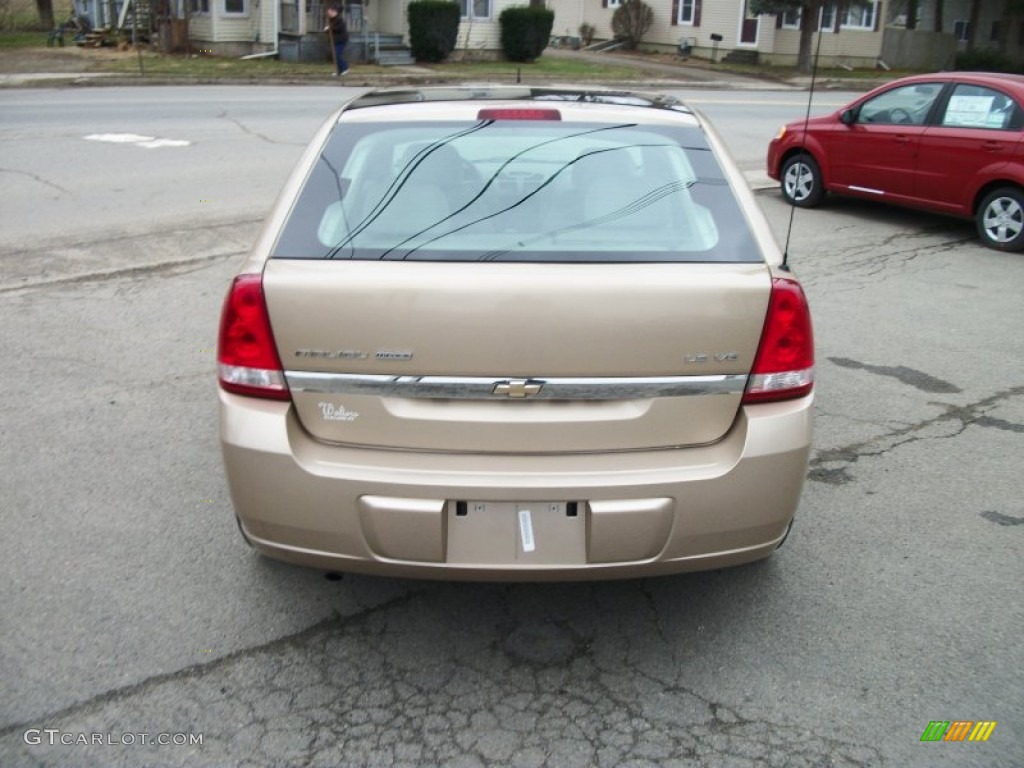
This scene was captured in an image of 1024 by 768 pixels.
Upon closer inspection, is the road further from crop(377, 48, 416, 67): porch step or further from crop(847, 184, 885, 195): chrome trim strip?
crop(377, 48, 416, 67): porch step

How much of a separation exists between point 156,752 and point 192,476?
1905mm

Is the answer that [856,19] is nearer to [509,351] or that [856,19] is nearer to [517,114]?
[517,114]

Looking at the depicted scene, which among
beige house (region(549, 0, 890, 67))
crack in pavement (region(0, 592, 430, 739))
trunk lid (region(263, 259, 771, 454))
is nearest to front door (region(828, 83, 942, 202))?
trunk lid (region(263, 259, 771, 454))

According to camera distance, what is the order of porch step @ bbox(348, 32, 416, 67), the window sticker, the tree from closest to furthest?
1. the window sticker
2. porch step @ bbox(348, 32, 416, 67)
3. the tree

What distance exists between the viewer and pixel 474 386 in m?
3.04

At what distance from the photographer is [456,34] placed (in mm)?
31266

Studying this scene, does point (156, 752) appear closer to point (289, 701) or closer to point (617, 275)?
point (289, 701)

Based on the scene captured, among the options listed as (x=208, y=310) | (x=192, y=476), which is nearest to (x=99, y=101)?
(x=208, y=310)

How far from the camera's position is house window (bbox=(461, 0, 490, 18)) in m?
33.4

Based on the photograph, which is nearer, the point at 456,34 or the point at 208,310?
the point at 208,310

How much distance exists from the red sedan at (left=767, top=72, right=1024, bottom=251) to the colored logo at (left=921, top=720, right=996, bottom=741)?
743cm

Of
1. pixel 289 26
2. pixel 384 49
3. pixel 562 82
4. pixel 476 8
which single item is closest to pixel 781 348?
pixel 562 82

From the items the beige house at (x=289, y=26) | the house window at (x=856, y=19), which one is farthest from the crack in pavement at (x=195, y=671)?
the house window at (x=856, y=19)

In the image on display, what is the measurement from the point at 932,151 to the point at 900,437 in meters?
5.95
